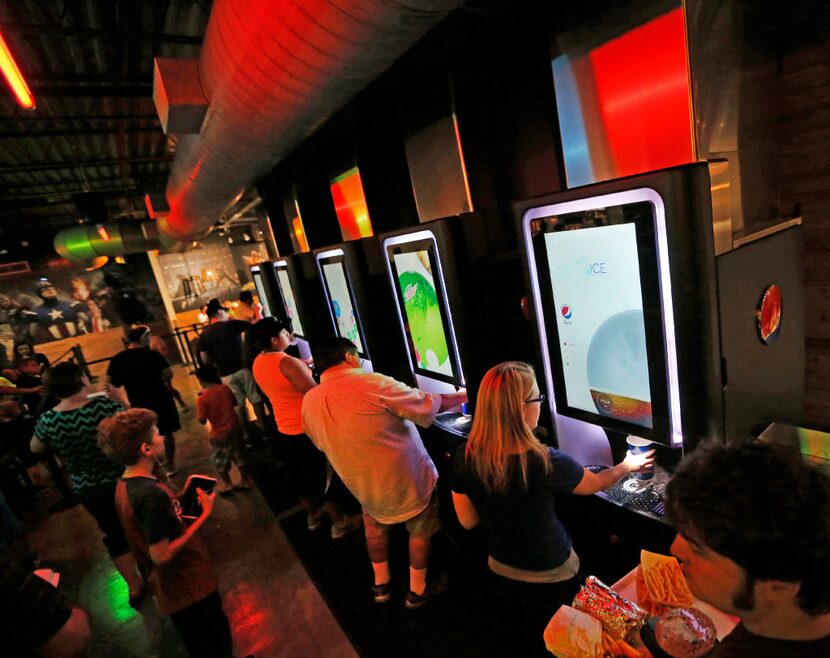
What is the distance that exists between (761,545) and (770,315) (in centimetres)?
106

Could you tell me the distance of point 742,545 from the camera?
0.76 metres

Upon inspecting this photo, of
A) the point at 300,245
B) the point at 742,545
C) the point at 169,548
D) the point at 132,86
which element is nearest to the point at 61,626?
the point at 169,548

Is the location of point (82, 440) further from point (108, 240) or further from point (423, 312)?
point (108, 240)

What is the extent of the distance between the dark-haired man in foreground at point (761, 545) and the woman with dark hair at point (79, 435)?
116 inches

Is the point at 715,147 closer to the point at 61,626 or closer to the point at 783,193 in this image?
the point at 783,193

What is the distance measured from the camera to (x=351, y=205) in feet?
12.2

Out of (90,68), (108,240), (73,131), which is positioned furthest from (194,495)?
(108,240)

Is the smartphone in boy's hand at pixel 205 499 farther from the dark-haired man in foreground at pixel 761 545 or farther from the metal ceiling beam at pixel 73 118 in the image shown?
the metal ceiling beam at pixel 73 118

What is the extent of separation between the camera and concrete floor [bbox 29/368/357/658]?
251cm

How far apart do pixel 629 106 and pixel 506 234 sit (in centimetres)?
95

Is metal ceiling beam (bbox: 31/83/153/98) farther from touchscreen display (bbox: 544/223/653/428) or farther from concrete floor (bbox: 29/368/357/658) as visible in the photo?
touchscreen display (bbox: 544/223/653/428)

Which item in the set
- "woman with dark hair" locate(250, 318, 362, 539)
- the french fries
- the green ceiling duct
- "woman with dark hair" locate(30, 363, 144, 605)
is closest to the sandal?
"woman with dark hair" locate(30, 363, 144, 605)

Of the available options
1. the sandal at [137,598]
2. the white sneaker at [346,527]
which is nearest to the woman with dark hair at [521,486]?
the white sneaker at [346,527]

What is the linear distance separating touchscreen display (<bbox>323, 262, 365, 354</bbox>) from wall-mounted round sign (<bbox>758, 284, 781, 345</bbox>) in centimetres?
226
